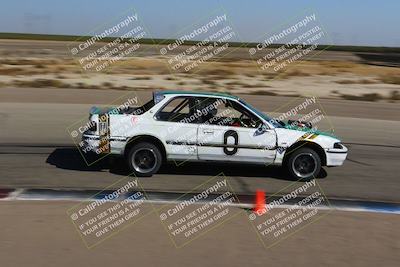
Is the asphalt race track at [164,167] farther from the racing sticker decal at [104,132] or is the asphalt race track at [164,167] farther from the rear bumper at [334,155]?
the racing sticker decal at [104,132]

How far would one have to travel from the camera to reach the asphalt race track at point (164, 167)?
30.6ft

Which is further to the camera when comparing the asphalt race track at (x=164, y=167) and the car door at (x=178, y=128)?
the car door at (x=178, y=128)

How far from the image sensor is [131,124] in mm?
9453

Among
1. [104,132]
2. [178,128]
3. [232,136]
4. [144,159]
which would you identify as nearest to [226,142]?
[232,136]

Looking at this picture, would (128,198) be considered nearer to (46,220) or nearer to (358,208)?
(46,220)

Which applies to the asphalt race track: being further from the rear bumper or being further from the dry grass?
the dry grass

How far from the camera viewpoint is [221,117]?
971 cm

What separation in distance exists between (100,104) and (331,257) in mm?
15190

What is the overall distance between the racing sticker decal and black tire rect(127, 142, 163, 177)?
445 mm

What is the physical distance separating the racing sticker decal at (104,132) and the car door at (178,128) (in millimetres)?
854

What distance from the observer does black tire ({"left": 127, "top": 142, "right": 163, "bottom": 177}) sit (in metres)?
9.48

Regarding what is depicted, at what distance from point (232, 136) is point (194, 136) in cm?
68

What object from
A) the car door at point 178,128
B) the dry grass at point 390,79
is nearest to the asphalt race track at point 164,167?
the car door at point 178,128

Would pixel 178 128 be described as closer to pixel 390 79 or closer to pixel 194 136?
pixel 194 136
